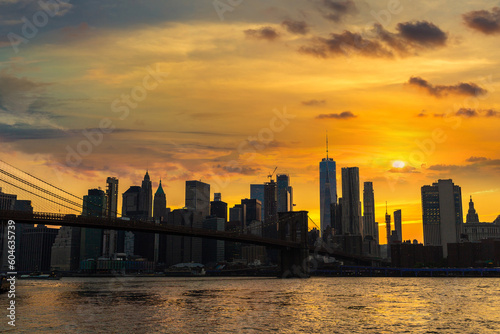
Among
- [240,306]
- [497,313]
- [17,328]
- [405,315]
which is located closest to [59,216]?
[240,306]

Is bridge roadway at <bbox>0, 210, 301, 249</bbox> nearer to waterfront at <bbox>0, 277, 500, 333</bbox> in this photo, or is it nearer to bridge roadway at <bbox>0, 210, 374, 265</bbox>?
bridge roadway at <bbox>0, 210, 374, 265</bbox>

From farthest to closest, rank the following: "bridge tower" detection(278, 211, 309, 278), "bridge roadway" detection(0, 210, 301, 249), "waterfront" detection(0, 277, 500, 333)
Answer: "bridge tower" detection(278, 211, 309, 278) → "bridge roadway" detection(0, 210, 301, 249) → "waterfront" detection(0, 277, 500, 333)

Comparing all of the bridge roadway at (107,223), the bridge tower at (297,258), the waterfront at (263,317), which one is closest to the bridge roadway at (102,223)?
the bridge roadway at (107,223)

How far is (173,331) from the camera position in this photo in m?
36.9

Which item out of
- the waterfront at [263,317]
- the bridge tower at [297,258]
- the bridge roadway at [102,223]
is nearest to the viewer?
the waterfront at [263,317]

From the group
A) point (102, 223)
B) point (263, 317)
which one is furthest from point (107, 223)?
point (263, 317)

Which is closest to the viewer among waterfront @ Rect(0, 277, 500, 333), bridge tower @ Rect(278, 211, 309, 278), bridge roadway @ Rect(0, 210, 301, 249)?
waterfront @ Rect(0, 277, 500, 333)

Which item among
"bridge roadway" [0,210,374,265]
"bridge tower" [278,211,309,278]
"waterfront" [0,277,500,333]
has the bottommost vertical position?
"waterfront" [0,277,500,333]

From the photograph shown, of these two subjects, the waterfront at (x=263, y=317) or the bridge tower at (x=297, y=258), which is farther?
the bridge tower at (x=297, y=258)

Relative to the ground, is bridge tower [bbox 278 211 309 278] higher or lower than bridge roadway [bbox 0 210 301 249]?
lower

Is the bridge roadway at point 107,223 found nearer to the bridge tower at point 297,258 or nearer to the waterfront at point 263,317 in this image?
the bridge tower at point 297,258

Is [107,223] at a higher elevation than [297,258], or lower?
higher

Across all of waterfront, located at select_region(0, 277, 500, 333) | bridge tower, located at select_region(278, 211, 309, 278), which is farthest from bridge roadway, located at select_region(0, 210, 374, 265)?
waterfront, located at select_region(0, 277, 500, 333)

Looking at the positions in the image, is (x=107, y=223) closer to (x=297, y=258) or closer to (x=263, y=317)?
(x=263, y=317)
